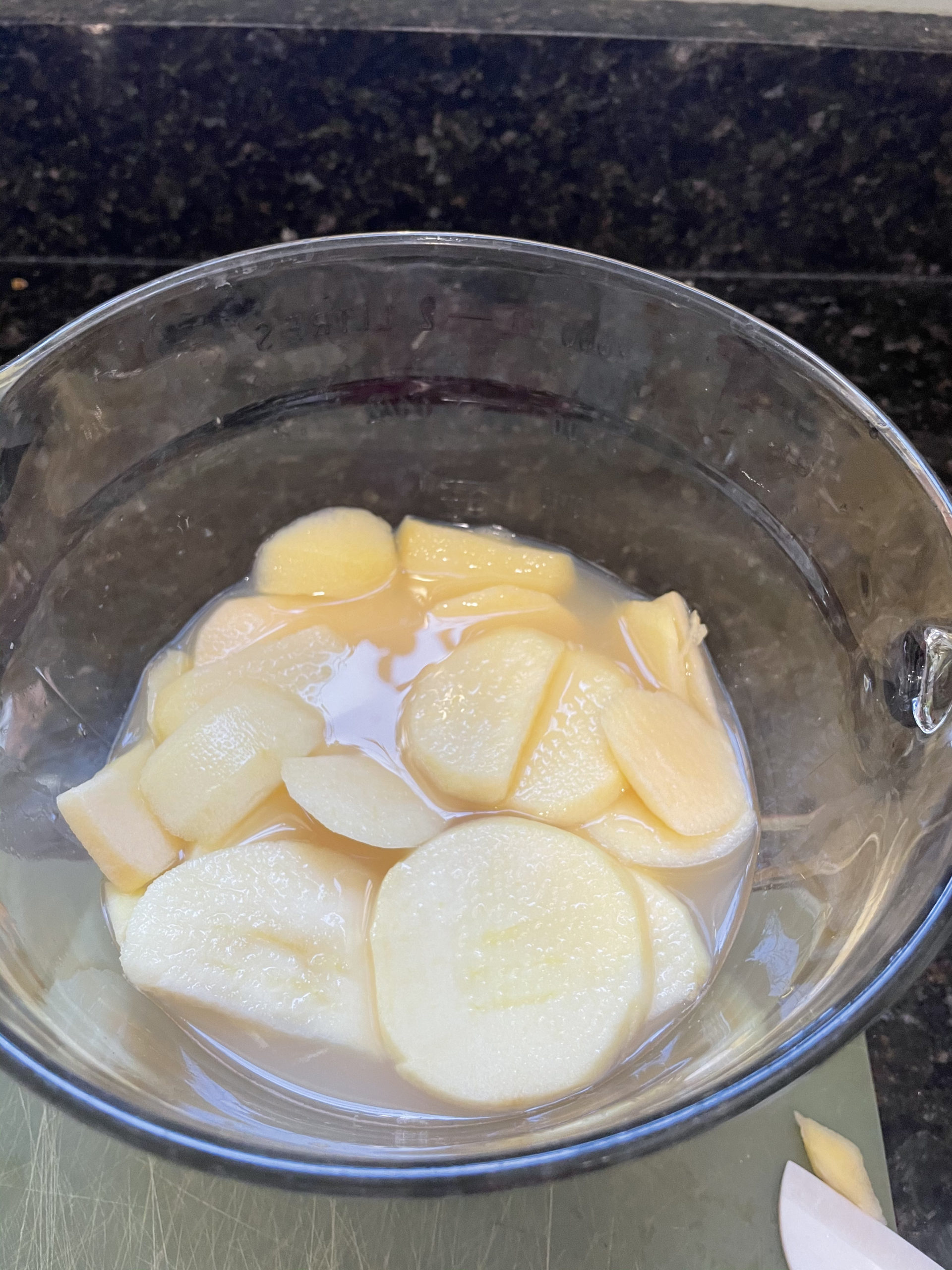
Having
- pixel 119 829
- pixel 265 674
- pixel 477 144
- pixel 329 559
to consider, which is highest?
pixel 477 144

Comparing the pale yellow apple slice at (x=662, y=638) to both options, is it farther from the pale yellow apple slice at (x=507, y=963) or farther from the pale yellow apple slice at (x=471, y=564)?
the pale yellow apple slice at (x=507, y=963)

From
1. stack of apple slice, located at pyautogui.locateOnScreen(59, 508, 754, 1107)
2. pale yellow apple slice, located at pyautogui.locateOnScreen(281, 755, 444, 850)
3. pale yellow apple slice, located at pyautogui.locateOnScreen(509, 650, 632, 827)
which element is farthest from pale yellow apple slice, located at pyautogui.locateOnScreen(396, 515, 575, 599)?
pale yellow apple slice, located at pyautogui.locateOnScreen(281, 755, 444, 850)

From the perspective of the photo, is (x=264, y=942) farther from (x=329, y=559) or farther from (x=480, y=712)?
(x=329, y=559)

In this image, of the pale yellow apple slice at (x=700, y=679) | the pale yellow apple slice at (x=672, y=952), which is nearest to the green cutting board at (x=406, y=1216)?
the pale yellow apple slice at (x=672, y=952)

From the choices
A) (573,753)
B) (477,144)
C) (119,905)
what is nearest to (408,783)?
(573,753)

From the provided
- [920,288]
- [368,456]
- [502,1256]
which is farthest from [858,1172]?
[920,288]
